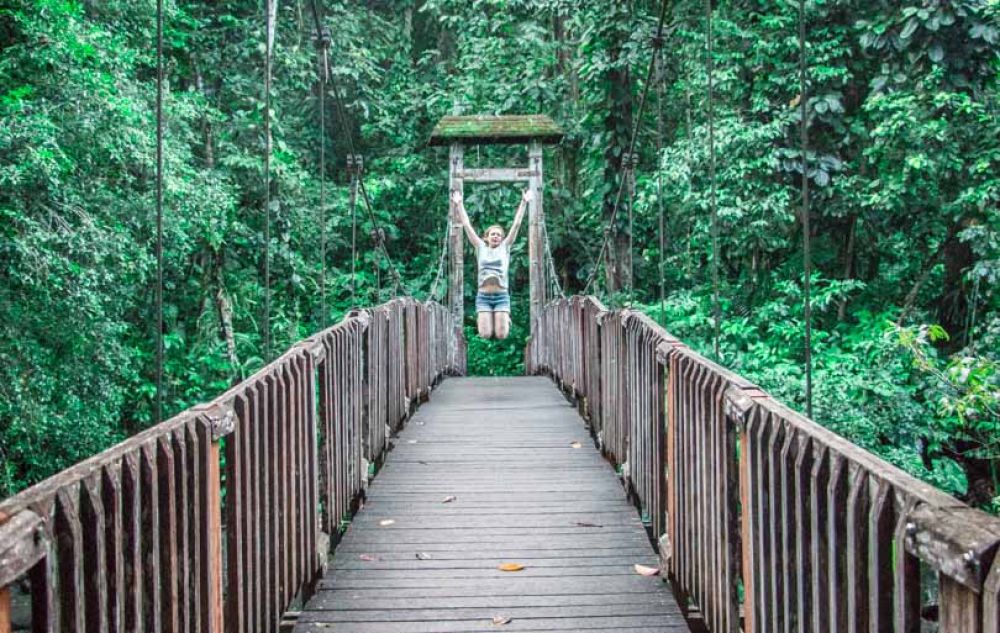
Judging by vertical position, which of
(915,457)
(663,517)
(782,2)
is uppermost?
(782,2)

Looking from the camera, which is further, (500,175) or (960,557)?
(500,175)

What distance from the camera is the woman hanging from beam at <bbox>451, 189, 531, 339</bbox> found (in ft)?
25.8

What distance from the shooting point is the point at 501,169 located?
10.9 metres

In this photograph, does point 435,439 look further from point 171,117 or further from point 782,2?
point 782,2

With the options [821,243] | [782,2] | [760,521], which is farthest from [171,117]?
[760,521]

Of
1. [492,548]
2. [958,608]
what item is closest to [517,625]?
[492,548]

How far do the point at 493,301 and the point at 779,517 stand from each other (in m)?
6.64

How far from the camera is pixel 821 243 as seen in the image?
9500mm

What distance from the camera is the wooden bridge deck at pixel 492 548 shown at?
8.71ft

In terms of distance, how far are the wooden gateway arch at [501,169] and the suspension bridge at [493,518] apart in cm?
533

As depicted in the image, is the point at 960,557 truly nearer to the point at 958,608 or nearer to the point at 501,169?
the point at 958,608

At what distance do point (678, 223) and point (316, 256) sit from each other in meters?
4.92

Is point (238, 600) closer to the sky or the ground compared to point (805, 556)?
closer to the ground

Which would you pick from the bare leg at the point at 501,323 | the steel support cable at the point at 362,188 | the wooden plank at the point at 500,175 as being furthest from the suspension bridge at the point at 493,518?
the wooden plank at the point at 500,175
